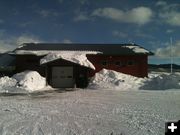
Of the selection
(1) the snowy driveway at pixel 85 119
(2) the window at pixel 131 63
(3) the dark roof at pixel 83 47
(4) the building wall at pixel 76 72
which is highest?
(3) the dark roof at pixel 83 47

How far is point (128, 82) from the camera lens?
27.6 m

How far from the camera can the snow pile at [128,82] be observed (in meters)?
25.5

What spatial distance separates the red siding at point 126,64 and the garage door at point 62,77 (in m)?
3.50

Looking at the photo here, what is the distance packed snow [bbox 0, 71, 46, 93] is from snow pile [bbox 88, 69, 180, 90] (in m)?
4.61

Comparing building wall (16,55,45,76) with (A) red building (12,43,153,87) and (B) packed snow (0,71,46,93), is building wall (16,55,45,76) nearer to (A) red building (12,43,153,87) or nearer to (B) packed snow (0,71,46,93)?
(A) red building (12,43,153,87)

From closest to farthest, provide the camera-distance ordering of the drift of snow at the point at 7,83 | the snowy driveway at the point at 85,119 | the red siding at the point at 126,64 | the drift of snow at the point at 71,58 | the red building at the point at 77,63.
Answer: the snowy driveway at the point at 85,119 < the drift of snow at the point at 7,83 < the drift of snow at the point at 71,58 < the red building at the point at 77,63 < the red siding at the point at 126,64

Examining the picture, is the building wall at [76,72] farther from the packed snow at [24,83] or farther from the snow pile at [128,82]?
the packed snow at [24,83]

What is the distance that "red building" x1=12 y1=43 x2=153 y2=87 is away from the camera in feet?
93.5

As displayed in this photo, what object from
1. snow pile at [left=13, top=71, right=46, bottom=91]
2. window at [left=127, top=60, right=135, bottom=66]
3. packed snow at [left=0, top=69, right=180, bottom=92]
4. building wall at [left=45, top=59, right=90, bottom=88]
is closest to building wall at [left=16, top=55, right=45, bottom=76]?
building wall at [left=45, top=59, right=90, bottom=88]

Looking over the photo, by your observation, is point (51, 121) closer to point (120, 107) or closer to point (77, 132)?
point (77, 132)

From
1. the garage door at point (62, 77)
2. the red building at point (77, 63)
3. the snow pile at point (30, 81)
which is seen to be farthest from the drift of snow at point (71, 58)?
the snow pile at point (30, 81)

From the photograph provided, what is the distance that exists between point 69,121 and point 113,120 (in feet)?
5.42

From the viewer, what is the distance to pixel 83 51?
31.7 metres

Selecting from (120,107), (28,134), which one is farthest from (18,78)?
(28,134)
